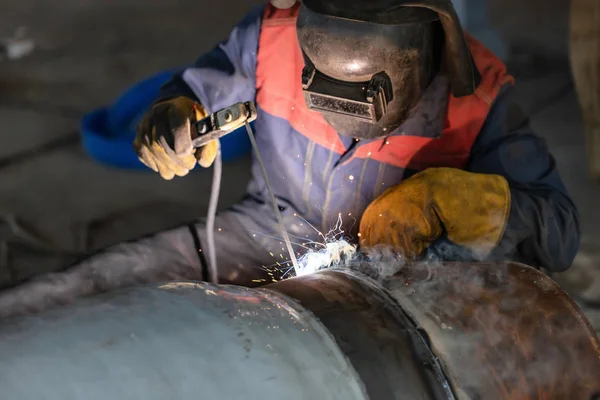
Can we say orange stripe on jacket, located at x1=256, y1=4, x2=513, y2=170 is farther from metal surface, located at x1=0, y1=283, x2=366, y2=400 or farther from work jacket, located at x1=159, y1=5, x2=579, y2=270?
metal surface, located at x1=0, y1=283, x2=366, y2=400

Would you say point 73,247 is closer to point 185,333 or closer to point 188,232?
point 188,232

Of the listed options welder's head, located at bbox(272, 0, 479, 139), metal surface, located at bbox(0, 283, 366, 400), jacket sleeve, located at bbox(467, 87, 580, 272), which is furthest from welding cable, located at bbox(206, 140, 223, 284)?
metal surface, located at bbox(0, 283, 366, 400)

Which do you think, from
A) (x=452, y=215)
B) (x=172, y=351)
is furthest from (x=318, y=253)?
(x=172, y=351)

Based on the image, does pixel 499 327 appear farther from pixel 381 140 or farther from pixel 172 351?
pixel 381 140

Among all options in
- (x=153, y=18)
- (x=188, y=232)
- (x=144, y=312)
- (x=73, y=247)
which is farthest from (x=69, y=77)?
(x=144, y=312)

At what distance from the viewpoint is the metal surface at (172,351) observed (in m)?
0.72

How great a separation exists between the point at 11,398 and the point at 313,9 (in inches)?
33.9

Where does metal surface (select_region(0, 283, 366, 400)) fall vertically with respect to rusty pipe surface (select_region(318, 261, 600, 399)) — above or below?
above

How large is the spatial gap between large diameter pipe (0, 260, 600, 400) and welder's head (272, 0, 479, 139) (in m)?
0.36

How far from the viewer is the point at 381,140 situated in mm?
1531

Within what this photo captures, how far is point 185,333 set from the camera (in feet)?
2.61

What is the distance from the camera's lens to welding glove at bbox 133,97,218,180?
1517 mm

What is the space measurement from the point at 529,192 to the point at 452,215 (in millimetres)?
273

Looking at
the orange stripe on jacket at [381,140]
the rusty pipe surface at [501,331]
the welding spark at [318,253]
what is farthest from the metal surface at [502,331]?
the orange stripe on jacket at [381,140]
